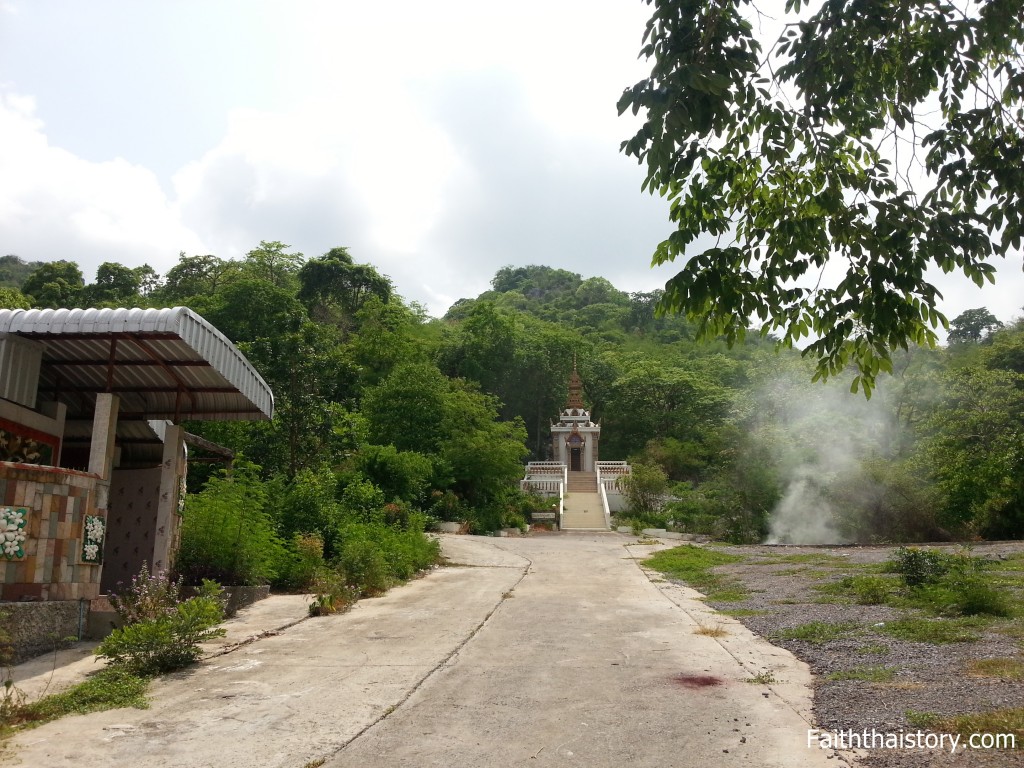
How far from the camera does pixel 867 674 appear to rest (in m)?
6.17

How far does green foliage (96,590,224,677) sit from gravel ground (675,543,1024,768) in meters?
5.21

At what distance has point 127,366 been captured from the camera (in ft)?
30.4

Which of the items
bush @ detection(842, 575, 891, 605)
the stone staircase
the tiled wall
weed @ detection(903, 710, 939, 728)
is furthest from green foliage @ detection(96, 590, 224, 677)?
the stone staircase

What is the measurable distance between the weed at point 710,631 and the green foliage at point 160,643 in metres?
5.34

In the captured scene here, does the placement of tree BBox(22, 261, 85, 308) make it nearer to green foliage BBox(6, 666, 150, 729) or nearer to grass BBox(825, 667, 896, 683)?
green foliage BBox(6, 666, 150, 729)

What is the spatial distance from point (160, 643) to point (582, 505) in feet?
97.2

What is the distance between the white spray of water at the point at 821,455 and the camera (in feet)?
85.2

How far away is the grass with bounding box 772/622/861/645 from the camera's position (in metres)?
Result: 7.99

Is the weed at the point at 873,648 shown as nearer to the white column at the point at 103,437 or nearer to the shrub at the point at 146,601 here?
the shrub at the point at 146,601


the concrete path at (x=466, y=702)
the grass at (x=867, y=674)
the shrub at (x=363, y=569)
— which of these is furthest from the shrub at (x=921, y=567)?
the shrub at (x=363, y=569)

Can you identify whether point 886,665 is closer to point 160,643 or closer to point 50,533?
point 160,643

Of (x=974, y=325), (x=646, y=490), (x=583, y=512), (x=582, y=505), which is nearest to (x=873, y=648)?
(x=646, y=490)

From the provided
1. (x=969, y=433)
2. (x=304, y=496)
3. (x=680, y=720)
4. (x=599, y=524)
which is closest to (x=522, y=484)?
(x=599, y=524)

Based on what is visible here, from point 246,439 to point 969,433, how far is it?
2266 centimetres
